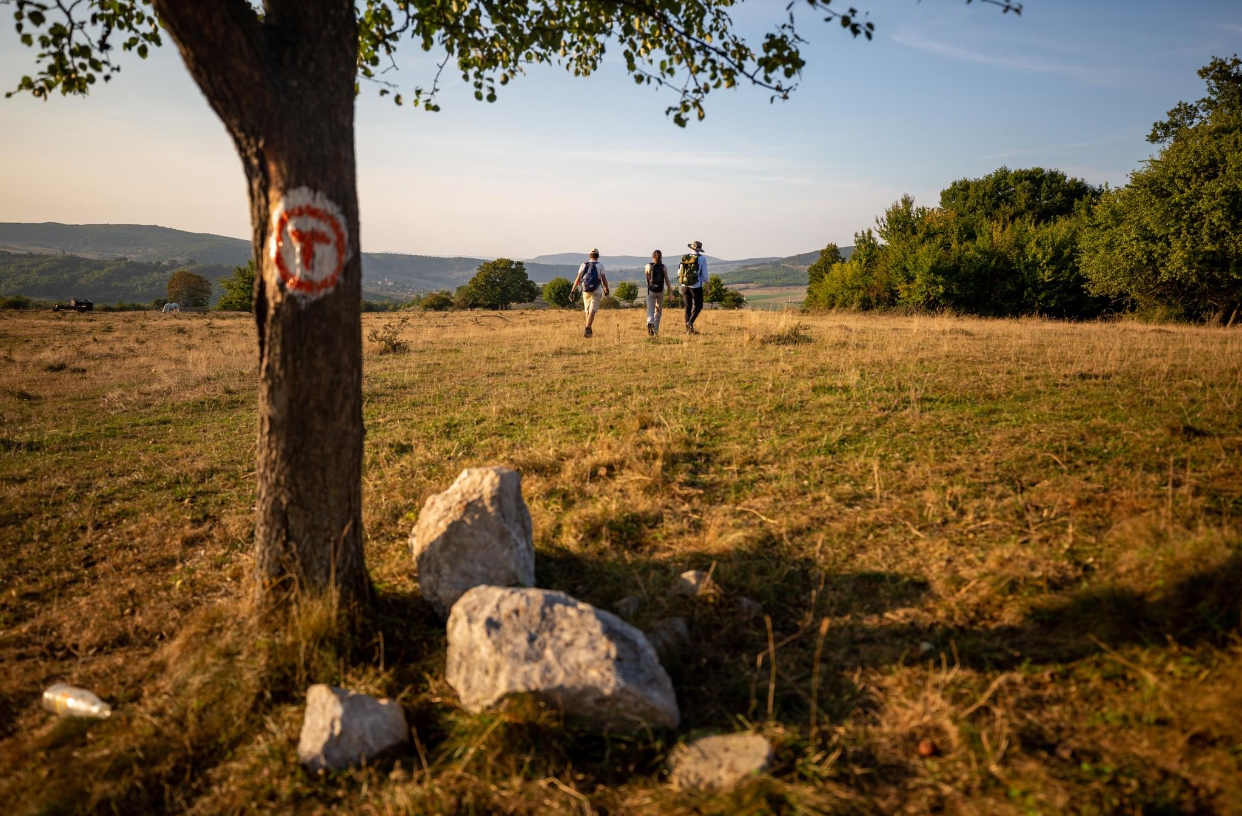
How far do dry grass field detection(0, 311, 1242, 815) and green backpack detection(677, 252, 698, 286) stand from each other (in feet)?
26.7

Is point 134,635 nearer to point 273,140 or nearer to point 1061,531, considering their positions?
point 273,140

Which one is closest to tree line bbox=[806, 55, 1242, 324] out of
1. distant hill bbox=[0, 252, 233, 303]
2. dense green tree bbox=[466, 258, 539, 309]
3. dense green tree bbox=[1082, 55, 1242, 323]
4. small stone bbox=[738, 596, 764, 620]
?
dense green tree bbox=[1082, 55, 1242, 323]

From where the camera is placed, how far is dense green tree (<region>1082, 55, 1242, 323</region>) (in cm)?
2108

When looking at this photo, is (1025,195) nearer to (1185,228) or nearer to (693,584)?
(1185,228)

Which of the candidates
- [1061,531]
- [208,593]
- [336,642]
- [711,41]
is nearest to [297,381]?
[336,642]

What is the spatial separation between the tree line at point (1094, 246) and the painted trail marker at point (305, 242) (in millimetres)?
25008

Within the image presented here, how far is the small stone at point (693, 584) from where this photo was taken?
3.88 m

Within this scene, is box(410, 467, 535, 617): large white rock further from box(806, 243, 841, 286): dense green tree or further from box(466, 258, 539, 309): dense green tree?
box(806, 243, 841, 286): dense green tree

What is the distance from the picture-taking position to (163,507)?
643 cm

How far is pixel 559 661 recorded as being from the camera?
2.97m

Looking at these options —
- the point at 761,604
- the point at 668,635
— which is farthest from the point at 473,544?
the point at 761,604

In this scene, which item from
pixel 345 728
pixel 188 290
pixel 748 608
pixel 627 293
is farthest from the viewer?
pixel 188 290

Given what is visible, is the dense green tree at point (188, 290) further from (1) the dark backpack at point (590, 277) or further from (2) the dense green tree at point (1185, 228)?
(2) the dense green tree at point (1185, 228)

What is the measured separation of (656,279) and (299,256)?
13.4m
